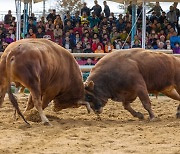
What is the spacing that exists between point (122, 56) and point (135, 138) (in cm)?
299

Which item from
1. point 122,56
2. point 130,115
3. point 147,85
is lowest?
point 130,115

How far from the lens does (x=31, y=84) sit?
7.59 metres

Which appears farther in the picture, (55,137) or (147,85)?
(147,85)

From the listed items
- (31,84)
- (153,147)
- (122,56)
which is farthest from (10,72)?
(153,147)

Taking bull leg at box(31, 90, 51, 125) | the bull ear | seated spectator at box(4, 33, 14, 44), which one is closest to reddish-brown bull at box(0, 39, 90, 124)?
bull leg at box(31, 90, 51, 125)

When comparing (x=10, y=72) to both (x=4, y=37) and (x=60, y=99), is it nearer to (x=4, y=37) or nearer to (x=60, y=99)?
(x=60, y=99)

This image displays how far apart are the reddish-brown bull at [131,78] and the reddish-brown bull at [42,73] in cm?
34

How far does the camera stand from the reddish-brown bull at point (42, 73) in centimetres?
761

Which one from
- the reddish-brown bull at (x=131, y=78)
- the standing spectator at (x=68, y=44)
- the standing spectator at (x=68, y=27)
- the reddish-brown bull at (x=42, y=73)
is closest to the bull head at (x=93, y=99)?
the reddish-brown bull at (x=131, y=78)

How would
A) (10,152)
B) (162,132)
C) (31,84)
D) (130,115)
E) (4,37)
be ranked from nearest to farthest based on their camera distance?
(10,152)
(162,132)
(31,84)
(130,115)
(4,37)

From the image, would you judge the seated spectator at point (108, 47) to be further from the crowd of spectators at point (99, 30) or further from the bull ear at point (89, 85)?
the bull ear at point (89, 85)

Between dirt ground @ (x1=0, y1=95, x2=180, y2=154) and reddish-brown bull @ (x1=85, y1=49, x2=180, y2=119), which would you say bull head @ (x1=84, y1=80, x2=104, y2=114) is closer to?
reddish-brown bull @ (x1=85, y1=49, x2=180, y2=119)

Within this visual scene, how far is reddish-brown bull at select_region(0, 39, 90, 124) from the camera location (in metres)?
7.61

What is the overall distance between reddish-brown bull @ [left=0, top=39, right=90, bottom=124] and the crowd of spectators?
776 centimetres
